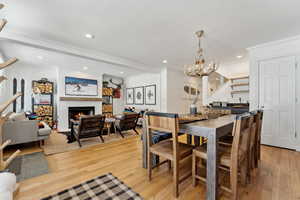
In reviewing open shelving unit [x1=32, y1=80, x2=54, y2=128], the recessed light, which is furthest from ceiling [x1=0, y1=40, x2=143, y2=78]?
the recessed light

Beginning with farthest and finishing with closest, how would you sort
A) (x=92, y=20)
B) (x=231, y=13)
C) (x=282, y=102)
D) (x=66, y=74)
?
(x=66, y=74), (x=282, y=102), (x=92, y=20), (x=231, y=13)

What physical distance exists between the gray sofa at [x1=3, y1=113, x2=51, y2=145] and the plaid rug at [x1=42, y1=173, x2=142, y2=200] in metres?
2.22

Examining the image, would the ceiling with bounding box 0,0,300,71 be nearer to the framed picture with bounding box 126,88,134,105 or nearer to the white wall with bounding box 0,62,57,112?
the white wall with bounding box 0,62,57,112

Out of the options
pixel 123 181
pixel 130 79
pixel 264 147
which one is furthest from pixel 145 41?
pixel 130 79

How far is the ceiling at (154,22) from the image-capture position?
6.22ft

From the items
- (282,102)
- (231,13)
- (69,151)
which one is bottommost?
(69,151)

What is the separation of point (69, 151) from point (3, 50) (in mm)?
3240

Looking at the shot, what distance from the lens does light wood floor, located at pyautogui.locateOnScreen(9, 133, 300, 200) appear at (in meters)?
1.61

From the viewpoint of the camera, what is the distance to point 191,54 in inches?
152

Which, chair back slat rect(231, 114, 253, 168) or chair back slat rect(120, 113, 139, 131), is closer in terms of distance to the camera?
chair back slat rect(231, 114, 253, 168)

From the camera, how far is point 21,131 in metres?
2.96

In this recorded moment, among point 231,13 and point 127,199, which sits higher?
point 231,13

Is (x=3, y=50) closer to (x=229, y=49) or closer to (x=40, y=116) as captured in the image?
(x=40, y=116)

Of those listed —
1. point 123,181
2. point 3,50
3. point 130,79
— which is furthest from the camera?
point 130,79
